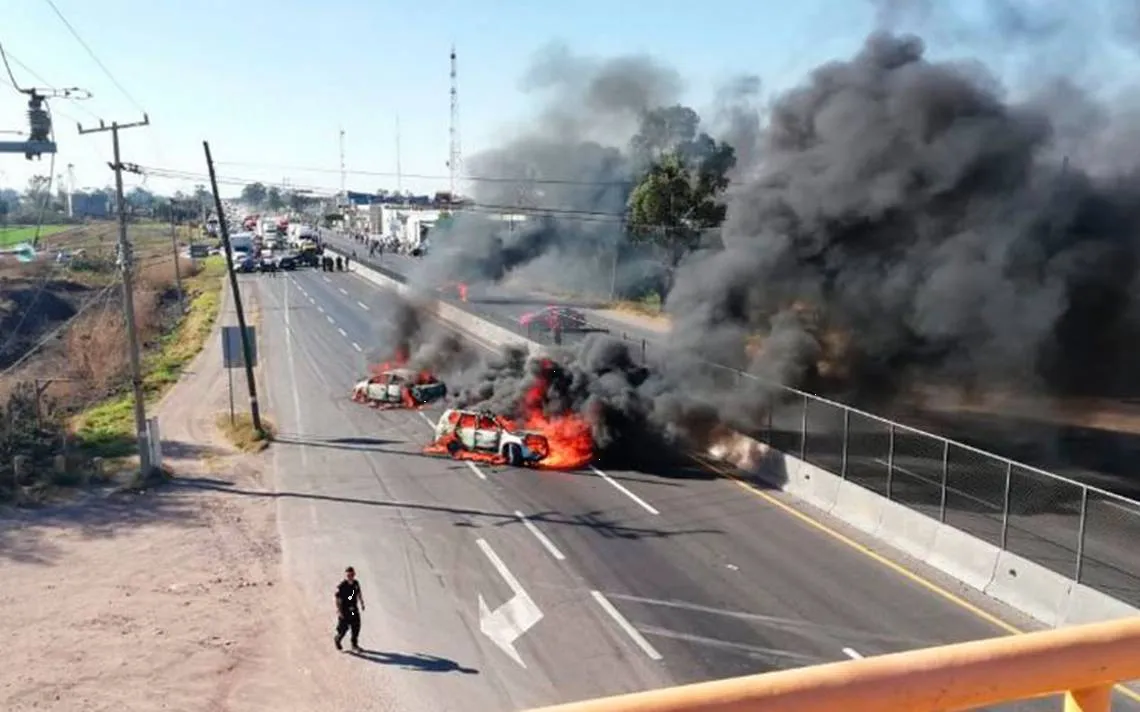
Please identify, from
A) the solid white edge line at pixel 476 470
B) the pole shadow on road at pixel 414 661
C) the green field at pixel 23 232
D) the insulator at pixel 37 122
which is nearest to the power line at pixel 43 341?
the insulator at pixel 37 122

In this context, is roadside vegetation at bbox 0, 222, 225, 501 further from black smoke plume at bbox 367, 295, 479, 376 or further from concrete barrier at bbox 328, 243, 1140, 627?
concrete barrier at bbox 328, 243, 1140, 627

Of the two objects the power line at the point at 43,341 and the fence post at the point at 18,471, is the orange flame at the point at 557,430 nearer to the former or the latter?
the fence post at the point at 18,471

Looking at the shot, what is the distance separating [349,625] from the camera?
14.4m

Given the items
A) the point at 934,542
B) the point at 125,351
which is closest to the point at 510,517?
the point at 934,542

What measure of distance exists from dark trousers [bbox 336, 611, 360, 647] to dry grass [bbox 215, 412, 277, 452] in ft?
50.0

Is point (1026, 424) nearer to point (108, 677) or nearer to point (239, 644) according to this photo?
point (239, 644)

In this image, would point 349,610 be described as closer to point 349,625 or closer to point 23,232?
point 349,625

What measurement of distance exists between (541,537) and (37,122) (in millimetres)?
15117

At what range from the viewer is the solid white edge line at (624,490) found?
21.6 meters

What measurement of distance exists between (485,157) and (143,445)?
65952 millimetres

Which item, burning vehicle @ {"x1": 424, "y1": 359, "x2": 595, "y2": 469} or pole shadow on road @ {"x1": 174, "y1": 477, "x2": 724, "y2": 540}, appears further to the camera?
burning vehicle @ {"x1": 424, "y1": 359, "x2": 595, "y2": 469}

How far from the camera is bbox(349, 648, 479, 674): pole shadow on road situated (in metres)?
13.8

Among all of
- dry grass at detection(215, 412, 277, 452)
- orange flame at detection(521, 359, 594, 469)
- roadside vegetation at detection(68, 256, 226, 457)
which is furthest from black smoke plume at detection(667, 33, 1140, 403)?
roadside vegetation at detection(68, 256, 226, 457)

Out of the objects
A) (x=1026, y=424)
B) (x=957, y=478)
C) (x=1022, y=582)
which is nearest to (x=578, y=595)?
(x=1022, y=582)
